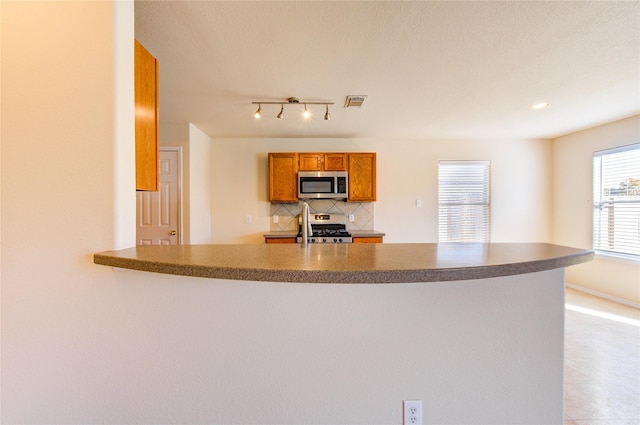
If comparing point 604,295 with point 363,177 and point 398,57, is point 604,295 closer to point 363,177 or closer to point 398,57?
point 363,177

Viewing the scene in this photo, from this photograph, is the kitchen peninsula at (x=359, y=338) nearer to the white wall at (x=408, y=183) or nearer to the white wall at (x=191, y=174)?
the white wall at (x=191, y=174)

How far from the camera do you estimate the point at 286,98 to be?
2.57m

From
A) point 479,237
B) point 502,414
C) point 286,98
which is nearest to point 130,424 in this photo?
point 502,414

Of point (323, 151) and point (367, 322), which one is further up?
point (323, 151)

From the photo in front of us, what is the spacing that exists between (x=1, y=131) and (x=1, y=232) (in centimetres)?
41

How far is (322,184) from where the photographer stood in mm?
3914

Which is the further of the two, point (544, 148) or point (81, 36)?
point (544, 148)

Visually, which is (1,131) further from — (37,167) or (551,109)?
(551,109)

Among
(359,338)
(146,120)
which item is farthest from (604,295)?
(146,120)

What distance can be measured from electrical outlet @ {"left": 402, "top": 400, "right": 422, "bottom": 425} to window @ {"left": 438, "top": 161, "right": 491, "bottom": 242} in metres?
3.63

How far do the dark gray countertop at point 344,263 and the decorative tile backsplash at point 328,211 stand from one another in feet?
9.89

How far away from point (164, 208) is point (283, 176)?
5.26 ft

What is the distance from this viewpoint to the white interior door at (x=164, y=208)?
3.39 meters

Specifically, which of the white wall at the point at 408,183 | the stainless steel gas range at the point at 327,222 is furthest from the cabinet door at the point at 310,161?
the stainless steel gas range at the point at 327,222
